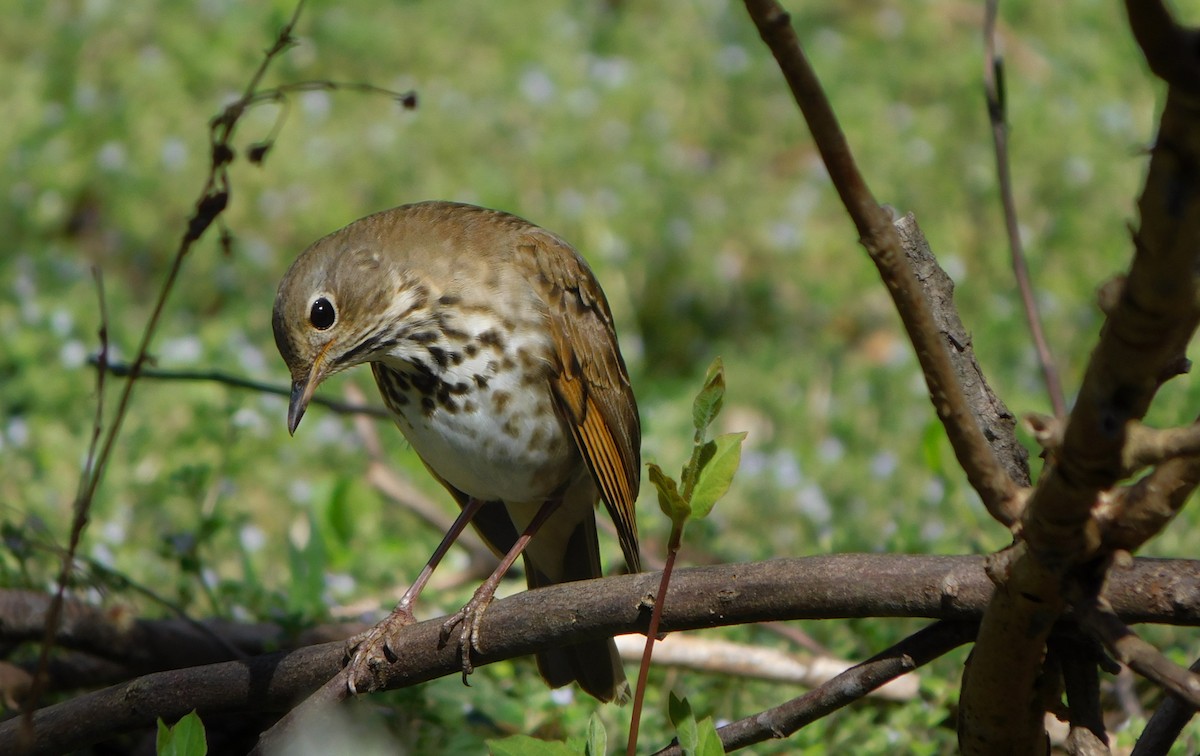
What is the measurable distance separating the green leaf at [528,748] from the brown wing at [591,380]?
43.3 inches

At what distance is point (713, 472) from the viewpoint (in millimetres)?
2096

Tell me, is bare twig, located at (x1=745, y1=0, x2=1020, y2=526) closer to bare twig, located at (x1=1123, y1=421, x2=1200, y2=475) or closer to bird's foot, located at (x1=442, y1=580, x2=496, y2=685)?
bare twig, located at (x1=1123, y1=421, x2=1200, y2=475)

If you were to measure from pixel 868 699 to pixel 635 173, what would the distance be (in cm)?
407

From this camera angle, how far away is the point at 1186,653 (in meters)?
3.55

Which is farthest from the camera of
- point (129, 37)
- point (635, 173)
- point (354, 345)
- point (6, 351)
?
point (129, 37)

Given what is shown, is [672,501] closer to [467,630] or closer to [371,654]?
[467,630]

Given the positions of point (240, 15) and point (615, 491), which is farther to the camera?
point (240, 15)

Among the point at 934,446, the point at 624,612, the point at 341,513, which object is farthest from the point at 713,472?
the point at 341,513

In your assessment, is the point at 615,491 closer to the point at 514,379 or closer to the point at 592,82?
the point at 514,379

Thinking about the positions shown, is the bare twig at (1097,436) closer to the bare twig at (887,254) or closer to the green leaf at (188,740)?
the bare twig at (887,254)

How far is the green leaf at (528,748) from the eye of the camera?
2.08 m

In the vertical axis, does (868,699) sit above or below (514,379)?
below

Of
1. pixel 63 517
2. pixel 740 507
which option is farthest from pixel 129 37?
pixel 740 507

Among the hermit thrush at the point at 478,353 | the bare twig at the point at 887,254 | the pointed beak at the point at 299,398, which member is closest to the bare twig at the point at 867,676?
the bare twig at the point at 887,254
